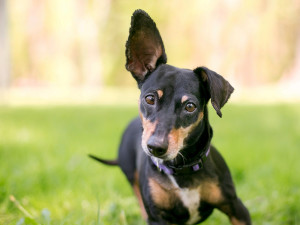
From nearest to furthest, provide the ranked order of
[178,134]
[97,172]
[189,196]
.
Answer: [178,134]
[189,196]
[97,172]

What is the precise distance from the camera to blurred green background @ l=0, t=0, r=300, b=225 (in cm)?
416

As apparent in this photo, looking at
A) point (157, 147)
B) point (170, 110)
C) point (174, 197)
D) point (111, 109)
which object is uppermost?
point (170, 110)

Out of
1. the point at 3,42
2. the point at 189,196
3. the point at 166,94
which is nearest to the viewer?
the point at 166,94

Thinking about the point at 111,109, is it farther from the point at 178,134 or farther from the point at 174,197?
the point at 178,134

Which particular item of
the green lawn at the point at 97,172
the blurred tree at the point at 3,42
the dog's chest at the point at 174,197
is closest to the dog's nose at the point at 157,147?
the dog's chest at the point at 174,197

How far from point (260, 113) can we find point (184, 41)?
15154mm

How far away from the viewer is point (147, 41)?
314cm

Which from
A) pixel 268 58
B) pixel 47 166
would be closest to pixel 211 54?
pixel 268 58

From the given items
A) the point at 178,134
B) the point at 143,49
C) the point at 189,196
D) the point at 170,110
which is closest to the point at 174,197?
the point at 189,196

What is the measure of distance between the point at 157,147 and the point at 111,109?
12.1 metres

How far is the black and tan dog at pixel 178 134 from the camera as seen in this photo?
273 centimetres

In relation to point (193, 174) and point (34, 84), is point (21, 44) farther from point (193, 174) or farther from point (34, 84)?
point (193, 174)

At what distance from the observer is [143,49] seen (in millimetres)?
3182

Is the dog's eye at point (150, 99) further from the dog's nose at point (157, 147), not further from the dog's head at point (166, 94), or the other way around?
the dog's nose at point (157, 147)
